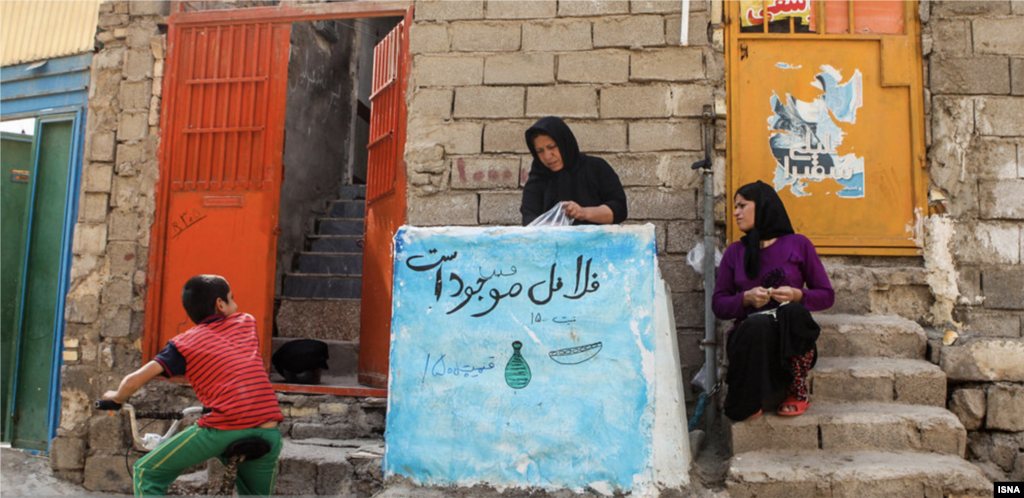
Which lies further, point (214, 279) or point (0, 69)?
point (0, 69)

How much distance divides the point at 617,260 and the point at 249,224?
3138 millimetres

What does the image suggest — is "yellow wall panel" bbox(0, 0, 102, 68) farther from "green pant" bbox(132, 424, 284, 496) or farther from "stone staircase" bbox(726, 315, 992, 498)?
"stone staircase" bbox(726, 315, 992, 498)

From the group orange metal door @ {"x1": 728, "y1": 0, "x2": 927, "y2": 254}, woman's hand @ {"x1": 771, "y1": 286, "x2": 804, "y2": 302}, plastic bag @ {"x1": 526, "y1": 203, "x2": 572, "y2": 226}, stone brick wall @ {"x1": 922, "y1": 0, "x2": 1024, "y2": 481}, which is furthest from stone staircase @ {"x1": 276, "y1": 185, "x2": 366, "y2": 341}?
stone brick wall @ {"x1": 922, "y1": 0, "x2": 1024, "y2": 481}

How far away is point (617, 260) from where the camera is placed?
3.26 meters

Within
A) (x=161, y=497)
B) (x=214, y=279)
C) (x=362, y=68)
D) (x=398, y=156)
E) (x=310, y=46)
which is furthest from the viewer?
(x=362, y=68)

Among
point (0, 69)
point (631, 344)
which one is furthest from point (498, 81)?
point (0, 69)

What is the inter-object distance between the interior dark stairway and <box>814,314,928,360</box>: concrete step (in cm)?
337

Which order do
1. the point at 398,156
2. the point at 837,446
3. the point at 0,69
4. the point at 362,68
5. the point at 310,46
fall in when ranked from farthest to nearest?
the point at 362,68 < the point at 310,46 < the point at 0,69 < the point at 398,156 < the point at 837,446

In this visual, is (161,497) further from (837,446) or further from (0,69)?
(0,69)

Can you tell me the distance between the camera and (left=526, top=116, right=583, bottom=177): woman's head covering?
384 cm

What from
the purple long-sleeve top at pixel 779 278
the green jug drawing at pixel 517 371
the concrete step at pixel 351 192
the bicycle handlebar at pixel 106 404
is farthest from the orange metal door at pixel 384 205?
the concrete step at pixel 351 192

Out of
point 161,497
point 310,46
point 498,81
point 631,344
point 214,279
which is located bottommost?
point 161,497

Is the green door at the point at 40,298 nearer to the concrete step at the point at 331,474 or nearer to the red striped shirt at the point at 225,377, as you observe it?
the concrete step at the point at 331,474

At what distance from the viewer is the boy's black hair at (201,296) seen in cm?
305
